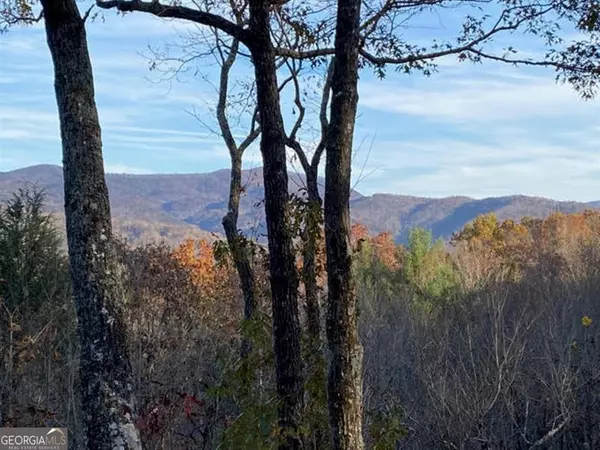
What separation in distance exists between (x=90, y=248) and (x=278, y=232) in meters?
1.23

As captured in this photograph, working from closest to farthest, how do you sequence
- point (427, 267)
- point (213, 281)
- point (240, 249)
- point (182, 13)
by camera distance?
point (182, 13) < point (240, 249) < point (213, 281) < point (427, 267)

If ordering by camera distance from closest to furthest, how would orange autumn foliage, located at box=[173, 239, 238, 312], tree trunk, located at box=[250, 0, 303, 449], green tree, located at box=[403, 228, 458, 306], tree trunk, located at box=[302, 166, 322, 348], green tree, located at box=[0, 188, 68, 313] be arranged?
1. tree trunk, located at box=[250, 0, 303, 449]
2. tree trunk, located at box=[302, 166, 322, 348]
3. green tree, located at box=[0, 188, 68, 313]
4. orange autumn foliage, located at box=[173, 239, 238, 312]
5. green tree, located at box=[403, 228, 458, 306]

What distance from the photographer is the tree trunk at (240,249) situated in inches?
258

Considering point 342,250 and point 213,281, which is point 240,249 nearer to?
point 342,250

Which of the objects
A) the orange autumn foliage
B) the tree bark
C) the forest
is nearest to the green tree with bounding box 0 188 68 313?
the forest

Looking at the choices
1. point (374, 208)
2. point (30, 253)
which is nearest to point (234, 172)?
point (30, 253)

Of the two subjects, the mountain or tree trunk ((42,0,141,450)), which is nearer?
tree trunk ((42,0,141,450))

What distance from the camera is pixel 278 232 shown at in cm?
517

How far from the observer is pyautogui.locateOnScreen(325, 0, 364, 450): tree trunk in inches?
189

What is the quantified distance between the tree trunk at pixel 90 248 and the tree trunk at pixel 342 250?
132 centimetres

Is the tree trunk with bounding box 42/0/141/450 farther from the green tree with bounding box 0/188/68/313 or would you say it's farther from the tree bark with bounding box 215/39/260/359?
the green tree with bounding box 0/188/68/313

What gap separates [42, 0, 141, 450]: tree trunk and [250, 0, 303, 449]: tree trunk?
1.01 m

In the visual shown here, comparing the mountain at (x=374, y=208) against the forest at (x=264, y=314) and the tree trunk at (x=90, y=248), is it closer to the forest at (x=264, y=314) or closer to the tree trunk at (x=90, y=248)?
the forest at (x=264, y=314)

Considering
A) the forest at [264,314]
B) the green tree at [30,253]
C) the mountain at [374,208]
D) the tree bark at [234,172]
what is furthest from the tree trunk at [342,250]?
the mountain at [374,208]
